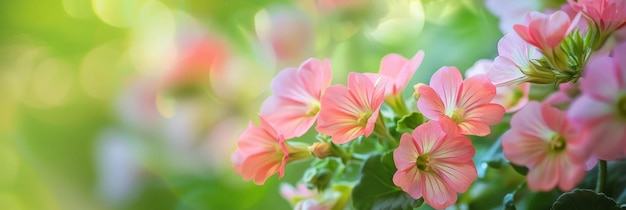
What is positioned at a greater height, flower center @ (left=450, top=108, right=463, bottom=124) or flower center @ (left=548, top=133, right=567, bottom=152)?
flower center @ (left=450, top=108, right=463, bottom=124)

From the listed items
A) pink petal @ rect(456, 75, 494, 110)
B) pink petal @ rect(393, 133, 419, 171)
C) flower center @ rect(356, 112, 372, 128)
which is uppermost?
flower center @ rect(356, 112, 372, 128)

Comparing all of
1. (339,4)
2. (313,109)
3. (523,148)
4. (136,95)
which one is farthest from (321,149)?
(136,95)

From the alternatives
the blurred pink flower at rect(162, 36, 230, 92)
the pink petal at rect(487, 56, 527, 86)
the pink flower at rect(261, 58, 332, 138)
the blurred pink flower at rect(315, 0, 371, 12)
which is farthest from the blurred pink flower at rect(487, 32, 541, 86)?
the blurred pink flower at rect(162, 36, 230, 92)

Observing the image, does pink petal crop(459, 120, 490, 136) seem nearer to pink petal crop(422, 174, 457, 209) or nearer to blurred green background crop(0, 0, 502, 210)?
pink petal crop(422, 174, 457, 209)

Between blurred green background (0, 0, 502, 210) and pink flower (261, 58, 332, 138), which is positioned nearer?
pink flower (261, 58, 332, 138)

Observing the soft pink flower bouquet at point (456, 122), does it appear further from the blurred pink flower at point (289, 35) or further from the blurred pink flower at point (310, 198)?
the blurred pink flower at point (289, 35)

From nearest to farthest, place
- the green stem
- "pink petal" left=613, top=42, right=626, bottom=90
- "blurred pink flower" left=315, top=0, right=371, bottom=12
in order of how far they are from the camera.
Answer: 1. "pink petal" left=613, top=42, right=626, bottom=90
2. the green stem
3. "blurred pink flower" left=315, top=0, right=371, bottom=12

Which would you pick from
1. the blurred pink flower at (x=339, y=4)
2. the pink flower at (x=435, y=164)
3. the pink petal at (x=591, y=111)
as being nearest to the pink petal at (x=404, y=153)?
the pink flower at (x=435, y=164)
